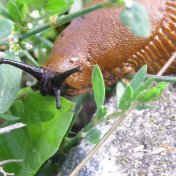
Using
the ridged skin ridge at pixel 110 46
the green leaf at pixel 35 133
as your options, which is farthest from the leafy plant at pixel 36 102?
the ridged skin ridge at pixel 110 46

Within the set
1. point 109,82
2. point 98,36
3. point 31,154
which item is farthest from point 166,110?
point 31,154

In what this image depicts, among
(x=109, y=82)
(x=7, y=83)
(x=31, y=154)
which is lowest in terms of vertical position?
(x=31, y=154)

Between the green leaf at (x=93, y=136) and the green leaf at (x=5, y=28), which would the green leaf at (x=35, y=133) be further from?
the green leaf at (x=5, y=28)

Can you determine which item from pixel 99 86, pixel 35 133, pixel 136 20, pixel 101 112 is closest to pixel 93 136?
pixel 101 112

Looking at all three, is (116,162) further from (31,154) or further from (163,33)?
(163,33)

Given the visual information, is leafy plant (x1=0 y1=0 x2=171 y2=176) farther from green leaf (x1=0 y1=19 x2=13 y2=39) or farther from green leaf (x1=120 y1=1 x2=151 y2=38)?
green leaf (x1=120 y1=1 x2=151 y2=38)

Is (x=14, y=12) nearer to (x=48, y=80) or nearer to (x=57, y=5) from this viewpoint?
(x=57, y=5)
